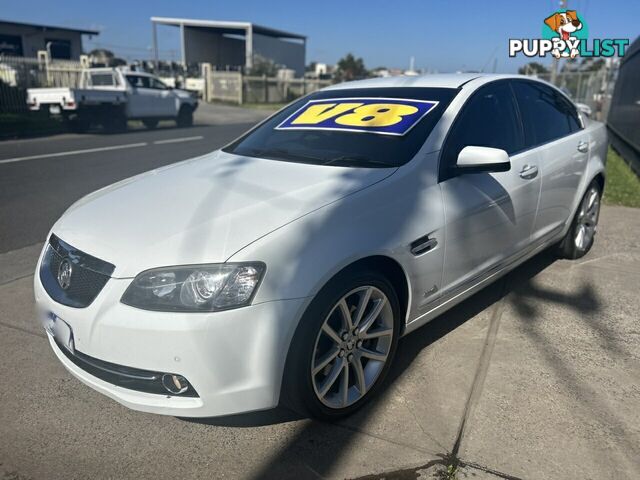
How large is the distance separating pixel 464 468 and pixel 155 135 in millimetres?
15492

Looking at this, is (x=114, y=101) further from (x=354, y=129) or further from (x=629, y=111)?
(x=354, y=129)

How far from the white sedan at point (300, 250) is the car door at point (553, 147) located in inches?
3.6

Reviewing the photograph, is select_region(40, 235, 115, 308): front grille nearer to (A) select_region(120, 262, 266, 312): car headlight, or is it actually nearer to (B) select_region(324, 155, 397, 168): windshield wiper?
(A) select_region(120, 262, 266, 312): car headlight

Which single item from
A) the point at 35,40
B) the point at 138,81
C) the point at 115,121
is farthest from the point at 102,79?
the point at 35,40

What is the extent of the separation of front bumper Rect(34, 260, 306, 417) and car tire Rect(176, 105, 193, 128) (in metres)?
18.7

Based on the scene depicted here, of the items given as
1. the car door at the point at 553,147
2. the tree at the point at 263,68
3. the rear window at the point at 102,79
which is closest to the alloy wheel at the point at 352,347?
the car door at the point at 553,147

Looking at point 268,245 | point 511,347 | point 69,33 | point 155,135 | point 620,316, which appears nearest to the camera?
point 268,245

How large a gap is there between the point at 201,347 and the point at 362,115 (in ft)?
6.30

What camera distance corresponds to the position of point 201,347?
208 cm

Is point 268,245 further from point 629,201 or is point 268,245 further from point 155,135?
point 155,135

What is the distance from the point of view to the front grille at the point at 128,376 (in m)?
2.20

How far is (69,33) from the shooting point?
123ft

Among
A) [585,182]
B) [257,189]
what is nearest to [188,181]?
[257,189]

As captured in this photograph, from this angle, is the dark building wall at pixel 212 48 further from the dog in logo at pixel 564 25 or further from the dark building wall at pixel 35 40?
the dog in logo at pixel 564 25
